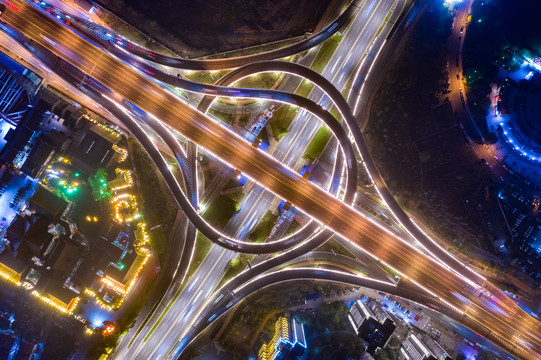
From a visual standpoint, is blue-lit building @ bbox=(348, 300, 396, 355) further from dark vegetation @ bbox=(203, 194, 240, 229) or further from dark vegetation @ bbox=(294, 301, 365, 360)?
dark vegetation @ bbox=(203, 194, 240, 229)

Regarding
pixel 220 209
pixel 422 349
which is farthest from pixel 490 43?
pixel 220 209

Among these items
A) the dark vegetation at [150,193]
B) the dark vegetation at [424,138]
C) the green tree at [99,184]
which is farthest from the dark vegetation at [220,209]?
the dark vegetation at [424,138]

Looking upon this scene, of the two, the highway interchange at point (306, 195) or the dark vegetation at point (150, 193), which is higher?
the highway interchange at point (306, 195)

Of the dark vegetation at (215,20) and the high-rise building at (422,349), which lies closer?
the high-rise building at (422,349)

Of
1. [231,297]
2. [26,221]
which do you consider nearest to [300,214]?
[231,297]

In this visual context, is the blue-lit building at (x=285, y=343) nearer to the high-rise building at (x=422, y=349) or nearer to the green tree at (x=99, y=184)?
the high-rise building at (x=422, y=349)

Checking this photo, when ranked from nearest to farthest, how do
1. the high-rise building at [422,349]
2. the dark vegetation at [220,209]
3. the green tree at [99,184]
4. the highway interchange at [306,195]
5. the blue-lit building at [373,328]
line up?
the blue-lit building at [373,328] < the highway interchange at [306,195] < the green tree at [99,184] < the high-rise building at [422,349] < the dark vegetation at [220,209]

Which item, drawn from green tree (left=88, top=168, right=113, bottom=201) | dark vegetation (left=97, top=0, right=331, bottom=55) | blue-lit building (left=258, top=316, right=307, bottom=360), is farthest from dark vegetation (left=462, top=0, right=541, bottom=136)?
green tree (left=88, top=168, right=113, bottom=201)
